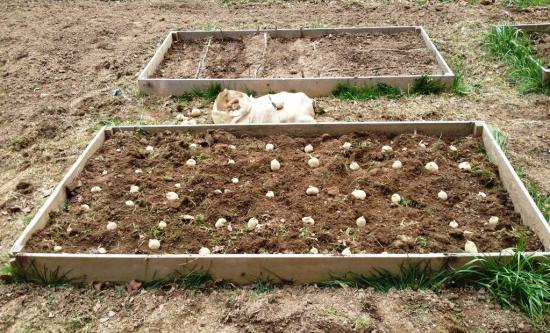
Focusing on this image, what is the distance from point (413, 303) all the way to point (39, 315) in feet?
7.38

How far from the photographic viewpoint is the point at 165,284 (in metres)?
3.18

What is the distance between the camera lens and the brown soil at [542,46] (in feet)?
19.3

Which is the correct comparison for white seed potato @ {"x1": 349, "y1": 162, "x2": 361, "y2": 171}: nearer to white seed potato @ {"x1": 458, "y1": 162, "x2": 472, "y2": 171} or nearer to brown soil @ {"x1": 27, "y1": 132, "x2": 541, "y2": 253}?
brown soil @ {"x1": 27, "y1": 132, "x2": 541, "y2": 253}

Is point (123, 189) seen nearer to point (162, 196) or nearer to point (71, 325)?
point (162, 196)

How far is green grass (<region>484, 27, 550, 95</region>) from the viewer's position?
5453 millimetres

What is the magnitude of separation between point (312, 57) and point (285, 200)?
10.1 ft

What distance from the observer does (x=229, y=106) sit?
16.6ft

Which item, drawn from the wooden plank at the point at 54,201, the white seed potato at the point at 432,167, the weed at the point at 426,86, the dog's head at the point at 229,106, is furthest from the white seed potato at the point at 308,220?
the weed at the point at 426,86

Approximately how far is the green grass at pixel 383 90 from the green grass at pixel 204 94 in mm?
1301

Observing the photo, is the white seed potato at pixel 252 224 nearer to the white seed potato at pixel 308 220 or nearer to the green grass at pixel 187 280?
the white seed potato at pixel 308 220

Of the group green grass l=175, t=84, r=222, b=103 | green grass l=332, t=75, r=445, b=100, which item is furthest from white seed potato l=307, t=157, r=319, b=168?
green grass l=175, t=84, r=222, b=103

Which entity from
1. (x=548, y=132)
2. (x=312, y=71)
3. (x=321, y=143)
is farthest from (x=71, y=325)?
(x=548, y=132)

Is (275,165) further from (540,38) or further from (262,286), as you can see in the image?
(540,38)

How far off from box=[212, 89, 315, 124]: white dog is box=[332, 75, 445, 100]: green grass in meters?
0.55
